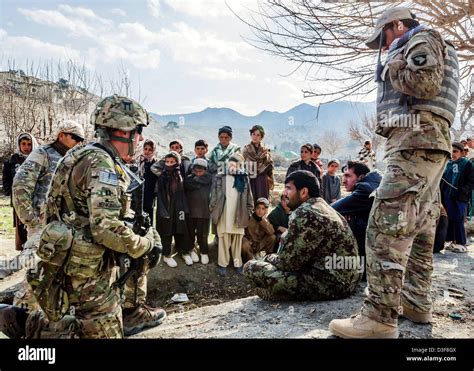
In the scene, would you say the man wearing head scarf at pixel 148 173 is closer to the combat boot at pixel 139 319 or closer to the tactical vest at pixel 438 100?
the combat boot at pixel 139 319

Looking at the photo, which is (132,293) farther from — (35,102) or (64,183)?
(35,102)

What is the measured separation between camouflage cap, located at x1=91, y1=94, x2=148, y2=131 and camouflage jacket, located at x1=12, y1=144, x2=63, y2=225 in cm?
149

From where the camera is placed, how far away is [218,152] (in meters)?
5.45

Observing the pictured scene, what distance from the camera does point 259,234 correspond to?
549cm

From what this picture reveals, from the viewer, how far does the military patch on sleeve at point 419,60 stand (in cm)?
205

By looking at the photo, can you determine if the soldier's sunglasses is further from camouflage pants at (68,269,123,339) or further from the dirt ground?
the dirt ground

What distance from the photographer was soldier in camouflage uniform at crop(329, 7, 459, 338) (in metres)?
2.12

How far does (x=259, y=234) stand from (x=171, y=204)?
1453 millimetres

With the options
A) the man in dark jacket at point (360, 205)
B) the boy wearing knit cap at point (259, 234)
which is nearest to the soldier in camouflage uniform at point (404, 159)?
→ the man in dark jacket at point (360, 205)

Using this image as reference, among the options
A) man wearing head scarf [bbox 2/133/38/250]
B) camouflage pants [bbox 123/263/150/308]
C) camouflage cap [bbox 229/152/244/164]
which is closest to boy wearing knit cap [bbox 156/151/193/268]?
camouflage cap [bbox 229/152/244/164]

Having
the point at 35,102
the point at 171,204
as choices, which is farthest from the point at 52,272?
the point at 35,102
